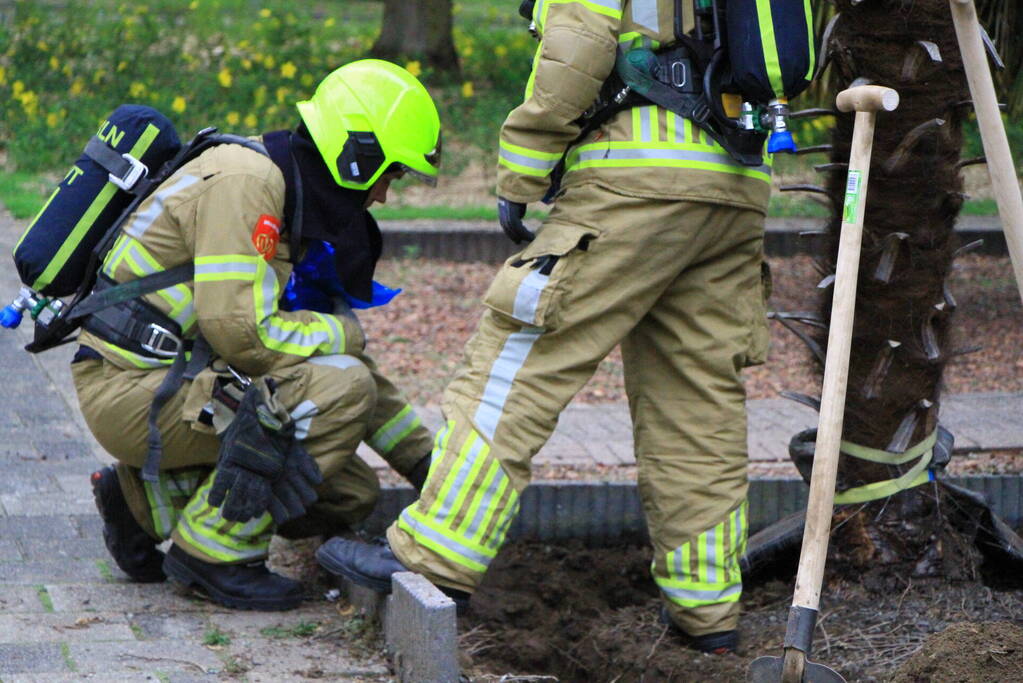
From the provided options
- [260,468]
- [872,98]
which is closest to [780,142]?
[872,98]

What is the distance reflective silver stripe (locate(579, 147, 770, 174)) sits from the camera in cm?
336

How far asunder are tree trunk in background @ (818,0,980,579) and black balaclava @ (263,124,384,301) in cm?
129

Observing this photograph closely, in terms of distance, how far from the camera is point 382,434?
428 cm

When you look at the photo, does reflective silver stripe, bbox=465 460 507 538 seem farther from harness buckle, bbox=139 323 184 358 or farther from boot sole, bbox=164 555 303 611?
harness buckle, bbox=139 323 184 358

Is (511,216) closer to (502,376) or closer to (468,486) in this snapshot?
(502,376)

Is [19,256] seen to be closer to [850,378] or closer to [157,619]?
[157,619]

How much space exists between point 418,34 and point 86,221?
36.0ft

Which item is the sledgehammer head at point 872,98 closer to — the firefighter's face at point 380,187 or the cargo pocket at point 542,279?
the cargo pocket at point 542,279

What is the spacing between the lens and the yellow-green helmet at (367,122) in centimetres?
380

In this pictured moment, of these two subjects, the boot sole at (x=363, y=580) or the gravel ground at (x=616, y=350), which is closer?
the boot sole at (x=363, y=580)

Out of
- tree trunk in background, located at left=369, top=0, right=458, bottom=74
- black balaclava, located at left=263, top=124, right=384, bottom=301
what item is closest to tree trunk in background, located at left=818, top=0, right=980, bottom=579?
black balaclava, located at left=263, top=124, right=384, bottom=301

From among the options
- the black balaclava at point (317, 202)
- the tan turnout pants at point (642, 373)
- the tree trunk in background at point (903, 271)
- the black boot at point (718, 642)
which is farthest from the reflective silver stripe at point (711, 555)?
the black balaclava at point (317, 202)

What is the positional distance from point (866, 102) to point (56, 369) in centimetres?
424

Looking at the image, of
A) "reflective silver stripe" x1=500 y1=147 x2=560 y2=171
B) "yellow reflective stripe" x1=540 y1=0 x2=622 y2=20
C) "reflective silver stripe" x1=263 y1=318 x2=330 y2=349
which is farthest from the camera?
"reflective silver stripe" x1=263 y1=318 x2=330 y2=349
